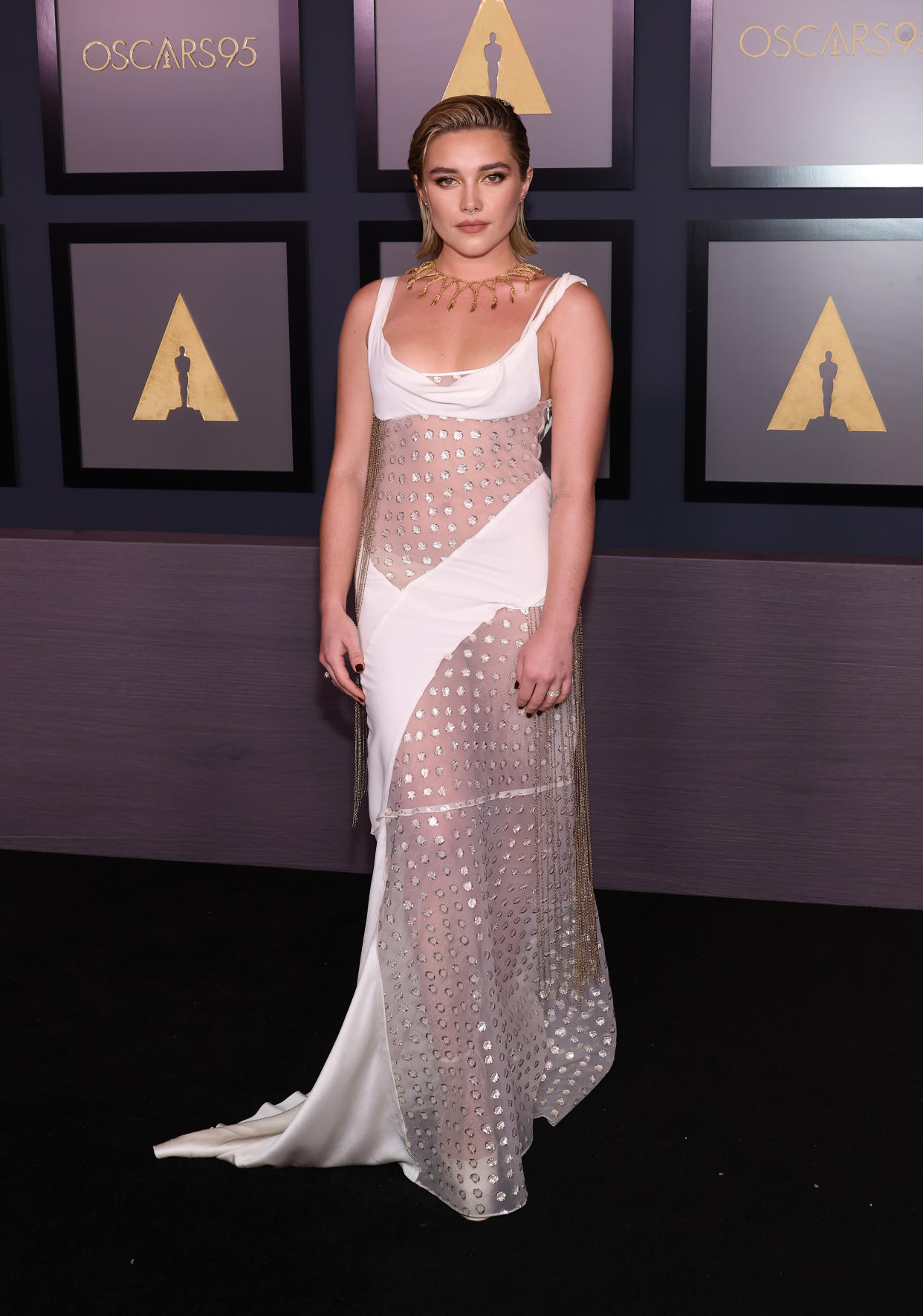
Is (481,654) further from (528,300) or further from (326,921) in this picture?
(326,921)

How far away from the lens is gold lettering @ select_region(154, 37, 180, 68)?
314 cm

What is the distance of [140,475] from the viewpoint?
3398mm

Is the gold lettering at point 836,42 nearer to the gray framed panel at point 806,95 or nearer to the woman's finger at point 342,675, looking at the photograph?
the gray framed panel at point 806,95

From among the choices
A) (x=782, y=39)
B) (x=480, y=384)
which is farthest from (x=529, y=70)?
(x=480, y=384)

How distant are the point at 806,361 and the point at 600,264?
533mm

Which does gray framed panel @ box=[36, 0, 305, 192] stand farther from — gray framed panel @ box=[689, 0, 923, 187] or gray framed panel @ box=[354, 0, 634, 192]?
gray framed panel @ box=[689, 0, 923, 187]

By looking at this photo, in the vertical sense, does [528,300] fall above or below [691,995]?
above

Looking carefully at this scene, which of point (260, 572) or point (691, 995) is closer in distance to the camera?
point (691, 995)

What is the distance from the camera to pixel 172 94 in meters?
3.16

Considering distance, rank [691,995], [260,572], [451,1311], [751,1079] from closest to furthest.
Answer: [451,1311], [751,1079], [691,995], [260,572]

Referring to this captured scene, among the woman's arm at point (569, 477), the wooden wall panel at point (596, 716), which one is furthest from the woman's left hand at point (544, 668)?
the wooden wall panel at point (596, 716)

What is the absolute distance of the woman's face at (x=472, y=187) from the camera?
192 centimetres

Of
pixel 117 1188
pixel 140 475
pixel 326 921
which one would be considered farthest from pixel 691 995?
pixel 140 475

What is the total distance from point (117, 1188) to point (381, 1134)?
0.41 meters
